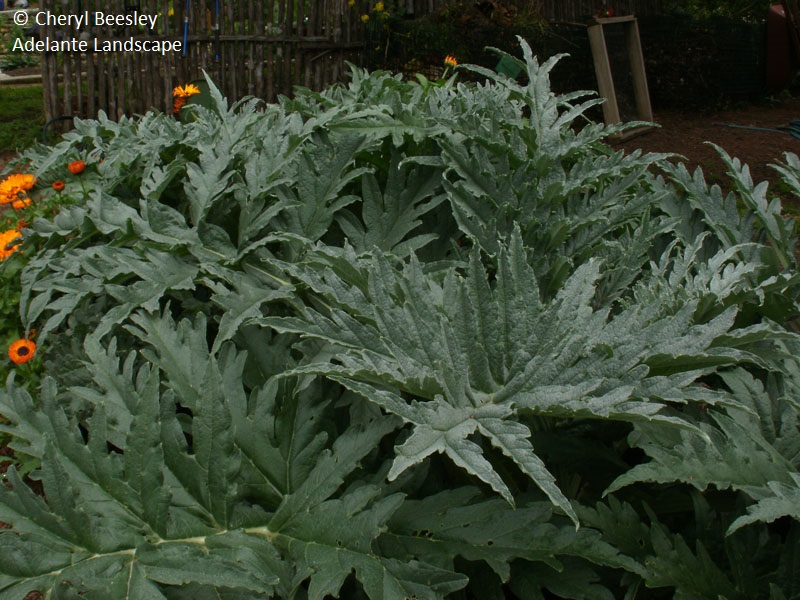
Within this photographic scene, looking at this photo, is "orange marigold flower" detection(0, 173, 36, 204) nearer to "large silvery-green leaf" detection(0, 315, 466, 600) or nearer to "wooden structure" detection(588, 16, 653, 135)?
"large silvery-green leaf" detection(0, 315, 466, 600)

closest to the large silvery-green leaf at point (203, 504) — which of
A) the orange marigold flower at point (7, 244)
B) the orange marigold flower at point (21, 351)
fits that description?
the orange marigold flower at point (21, 351)

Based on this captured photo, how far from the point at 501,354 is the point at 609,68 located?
26.8 feet

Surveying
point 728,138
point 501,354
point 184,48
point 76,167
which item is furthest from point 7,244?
point 728,138

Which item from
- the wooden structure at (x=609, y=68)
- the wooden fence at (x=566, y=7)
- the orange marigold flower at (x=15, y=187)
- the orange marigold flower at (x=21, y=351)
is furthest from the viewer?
the wooden fence at (x=566, y=7)

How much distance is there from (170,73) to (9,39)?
1144 centimetres

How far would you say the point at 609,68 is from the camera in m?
8.55

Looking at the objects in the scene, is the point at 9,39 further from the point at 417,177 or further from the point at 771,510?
the point at 771,510

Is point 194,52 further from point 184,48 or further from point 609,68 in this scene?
point 609,68

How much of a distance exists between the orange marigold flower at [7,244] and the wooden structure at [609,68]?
6.73m

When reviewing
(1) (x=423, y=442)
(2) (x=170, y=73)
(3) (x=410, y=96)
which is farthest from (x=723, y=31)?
(1) (x=423, y=442)

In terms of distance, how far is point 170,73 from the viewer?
25.1 feet

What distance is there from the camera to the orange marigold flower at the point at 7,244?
8.54 feet

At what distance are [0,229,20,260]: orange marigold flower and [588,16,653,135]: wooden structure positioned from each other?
673 cm

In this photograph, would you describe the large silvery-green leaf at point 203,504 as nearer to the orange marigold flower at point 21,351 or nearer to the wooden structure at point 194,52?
the orange marigold flower at point 21,351
